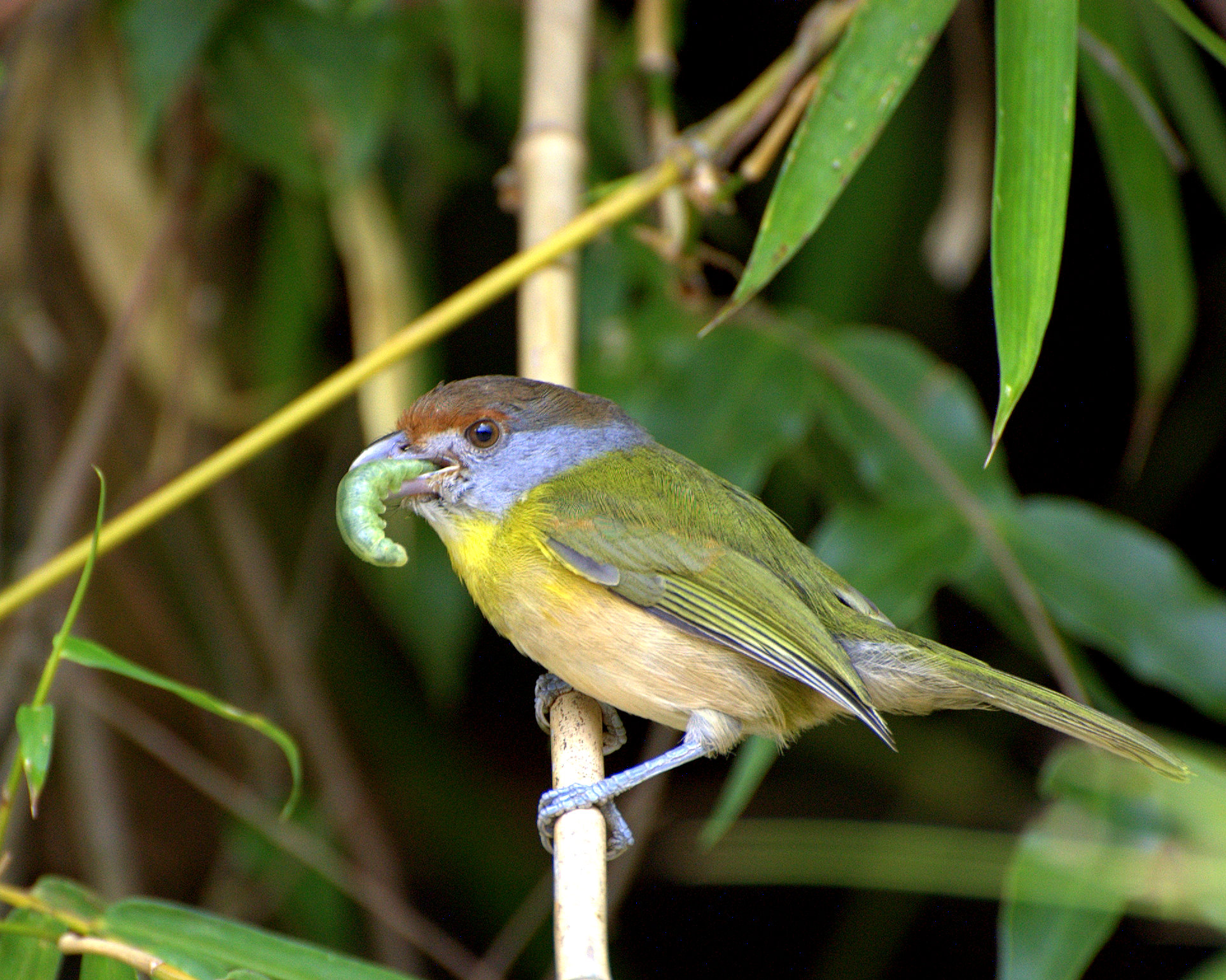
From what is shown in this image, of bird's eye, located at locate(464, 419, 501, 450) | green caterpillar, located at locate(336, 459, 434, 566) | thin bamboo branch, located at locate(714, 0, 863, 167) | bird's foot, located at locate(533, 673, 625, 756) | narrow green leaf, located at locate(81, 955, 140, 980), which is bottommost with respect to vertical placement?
narrow green leaf, located at locate(81, 955, 140, 980)

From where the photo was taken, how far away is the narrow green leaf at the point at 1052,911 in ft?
7.04

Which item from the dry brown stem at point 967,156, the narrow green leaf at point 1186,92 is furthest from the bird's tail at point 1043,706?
the narrow green leaf at point 1186,92

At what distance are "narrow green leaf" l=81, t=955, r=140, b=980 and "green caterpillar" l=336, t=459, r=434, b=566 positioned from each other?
65 centimetres

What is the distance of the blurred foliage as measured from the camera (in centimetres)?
222

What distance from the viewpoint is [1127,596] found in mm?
2643

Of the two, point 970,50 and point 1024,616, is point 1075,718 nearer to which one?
point 1024,616

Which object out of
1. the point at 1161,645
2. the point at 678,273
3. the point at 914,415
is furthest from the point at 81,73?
the point at 1161,645

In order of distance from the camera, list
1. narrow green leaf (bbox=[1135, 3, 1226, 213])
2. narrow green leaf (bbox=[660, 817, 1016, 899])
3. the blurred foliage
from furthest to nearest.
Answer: narrow green leaf (bbox=[1135, 3, 1226, 213]) < narrow green leaf (bbox=[660, 817, 1016, 899]) < the blurred foliage

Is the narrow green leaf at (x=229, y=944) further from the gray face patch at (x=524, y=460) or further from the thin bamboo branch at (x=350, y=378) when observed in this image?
the gray face patch at (x=524, y=460)

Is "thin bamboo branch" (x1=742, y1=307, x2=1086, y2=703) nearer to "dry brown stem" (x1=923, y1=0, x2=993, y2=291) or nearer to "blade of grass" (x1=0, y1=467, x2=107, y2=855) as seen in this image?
"dry brown stem" (x1=923, y1=0, x2=993, y2=291)

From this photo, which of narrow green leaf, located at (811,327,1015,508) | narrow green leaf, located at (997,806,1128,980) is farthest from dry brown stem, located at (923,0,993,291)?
narrow green leaf, located at (997,806,1128,980)

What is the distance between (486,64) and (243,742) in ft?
6.69

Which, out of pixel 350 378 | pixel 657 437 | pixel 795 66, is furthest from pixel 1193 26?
pixel 350 378

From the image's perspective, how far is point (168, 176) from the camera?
10.8 ft
